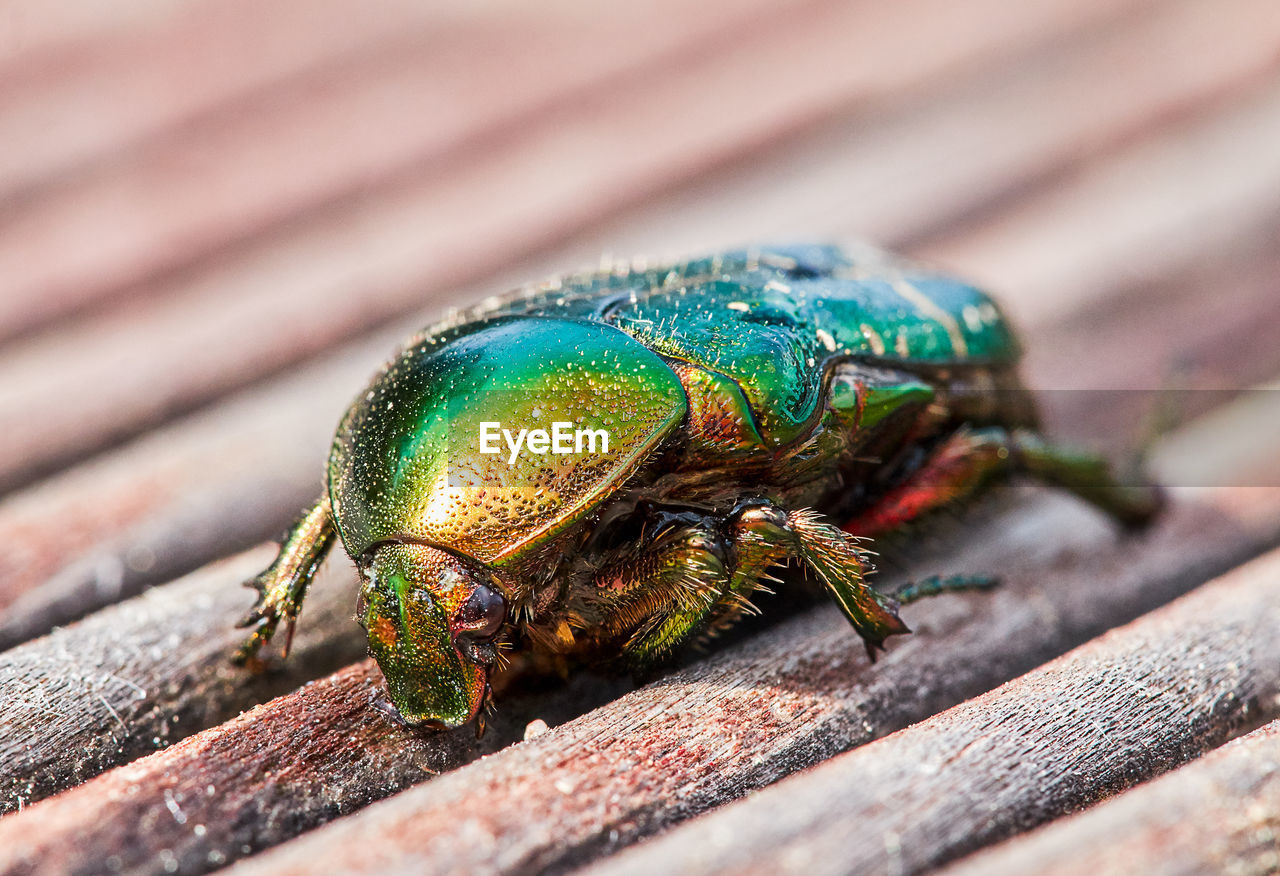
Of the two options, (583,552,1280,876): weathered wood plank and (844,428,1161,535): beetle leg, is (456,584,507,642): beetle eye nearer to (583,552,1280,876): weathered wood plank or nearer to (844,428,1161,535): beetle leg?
(583,552,1280,876): weathered wood plank

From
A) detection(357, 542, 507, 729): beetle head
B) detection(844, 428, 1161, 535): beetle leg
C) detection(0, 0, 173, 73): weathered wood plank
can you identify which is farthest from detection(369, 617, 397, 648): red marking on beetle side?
detection(0, 0, 173, 73): weathered wood plank

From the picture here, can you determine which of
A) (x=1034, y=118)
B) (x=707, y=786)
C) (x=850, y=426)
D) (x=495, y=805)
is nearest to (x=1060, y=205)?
(x=1034, y=118)

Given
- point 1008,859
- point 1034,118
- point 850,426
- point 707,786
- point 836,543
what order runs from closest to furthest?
point 1008,859 → point 707,786 → point 836,543 → point 850,426 → point 1034,118

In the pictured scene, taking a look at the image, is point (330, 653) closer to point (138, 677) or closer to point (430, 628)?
point (138, 677)

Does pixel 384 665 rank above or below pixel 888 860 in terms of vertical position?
above

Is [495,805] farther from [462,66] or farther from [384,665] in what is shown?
[462,66]

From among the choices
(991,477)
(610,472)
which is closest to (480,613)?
(610,472)
